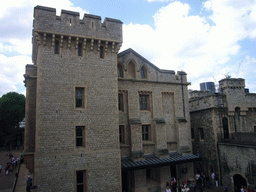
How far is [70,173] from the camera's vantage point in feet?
45.4

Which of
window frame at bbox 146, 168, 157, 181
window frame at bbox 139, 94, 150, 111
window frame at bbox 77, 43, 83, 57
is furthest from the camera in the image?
window frame at bbox 139, 94, 150, 111

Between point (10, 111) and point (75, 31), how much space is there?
42892 millimetres

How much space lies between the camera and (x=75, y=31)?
15.3 metres

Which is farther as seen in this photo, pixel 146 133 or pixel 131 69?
pixel 131 69

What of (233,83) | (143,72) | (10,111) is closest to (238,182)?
(233,83)

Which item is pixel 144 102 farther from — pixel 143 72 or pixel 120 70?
pixel 120 70

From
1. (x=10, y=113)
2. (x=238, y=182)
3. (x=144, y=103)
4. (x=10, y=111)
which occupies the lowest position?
(x=238, y=182)

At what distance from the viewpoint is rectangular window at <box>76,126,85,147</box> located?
49.4 feet

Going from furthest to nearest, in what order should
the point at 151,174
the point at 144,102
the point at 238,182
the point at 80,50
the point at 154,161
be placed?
the point at 144,102 → the point at 151,174 → the point at 238,182 → the point at 154,161 → the point at 80,50

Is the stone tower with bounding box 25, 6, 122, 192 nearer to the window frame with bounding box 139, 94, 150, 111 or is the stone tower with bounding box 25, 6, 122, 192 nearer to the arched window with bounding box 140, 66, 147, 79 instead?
the window frame with bounding box 139, 94, 150, 111

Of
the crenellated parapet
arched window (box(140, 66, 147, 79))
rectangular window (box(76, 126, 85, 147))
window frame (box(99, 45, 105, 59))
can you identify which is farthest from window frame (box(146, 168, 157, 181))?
the crenellated parapet

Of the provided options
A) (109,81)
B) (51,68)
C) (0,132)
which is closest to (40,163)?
(51,68)

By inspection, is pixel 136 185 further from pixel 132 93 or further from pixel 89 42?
pixel 89 42

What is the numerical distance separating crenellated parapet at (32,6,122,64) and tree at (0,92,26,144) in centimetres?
4036
